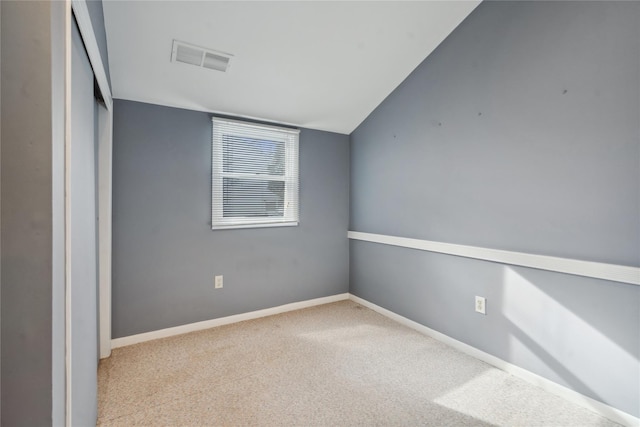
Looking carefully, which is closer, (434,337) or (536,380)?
(536,380)

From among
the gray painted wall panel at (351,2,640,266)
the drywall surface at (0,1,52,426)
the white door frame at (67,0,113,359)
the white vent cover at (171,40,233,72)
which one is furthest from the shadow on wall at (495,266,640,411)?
the white door frame at (67,0,113,359)

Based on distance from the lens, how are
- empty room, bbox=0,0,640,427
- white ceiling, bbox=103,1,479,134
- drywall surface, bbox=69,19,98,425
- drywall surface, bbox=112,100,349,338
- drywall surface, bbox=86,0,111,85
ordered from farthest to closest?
drywall surface, bbox=112,100,349,338 → white ceiling, bbox=103,1,479,134 → drywall surface, bbox=86,0,111,85 → drywall surface, bbox=69,19,98,425 → empty room, bbox=0,0,640,427

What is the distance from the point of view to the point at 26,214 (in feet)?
2.47

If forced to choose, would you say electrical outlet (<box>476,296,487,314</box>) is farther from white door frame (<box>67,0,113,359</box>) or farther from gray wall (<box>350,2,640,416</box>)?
white door frame (<box>67,0,113,359</box>)

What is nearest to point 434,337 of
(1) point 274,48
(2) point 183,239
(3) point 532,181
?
(3) point 532,181

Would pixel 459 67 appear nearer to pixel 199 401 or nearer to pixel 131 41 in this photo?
pixel 131 41

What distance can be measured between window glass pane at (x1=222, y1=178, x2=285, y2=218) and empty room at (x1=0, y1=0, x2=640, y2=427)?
2cm

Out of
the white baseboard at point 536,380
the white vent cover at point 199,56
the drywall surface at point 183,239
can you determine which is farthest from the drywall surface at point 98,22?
the white baseboard at point 536,380

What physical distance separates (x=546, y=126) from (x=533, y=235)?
704 millimetres

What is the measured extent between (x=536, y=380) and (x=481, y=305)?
1.76 feet

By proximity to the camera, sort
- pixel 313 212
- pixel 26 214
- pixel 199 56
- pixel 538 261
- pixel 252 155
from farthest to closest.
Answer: pixel 313 212 → pixel 252 155 → pixel 199 56 → pixel 538 261 → pixel 26 214

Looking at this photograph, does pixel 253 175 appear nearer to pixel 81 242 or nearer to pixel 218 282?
pixel 218 282

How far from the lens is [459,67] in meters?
2.38

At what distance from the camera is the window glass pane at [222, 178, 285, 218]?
2.90 m
